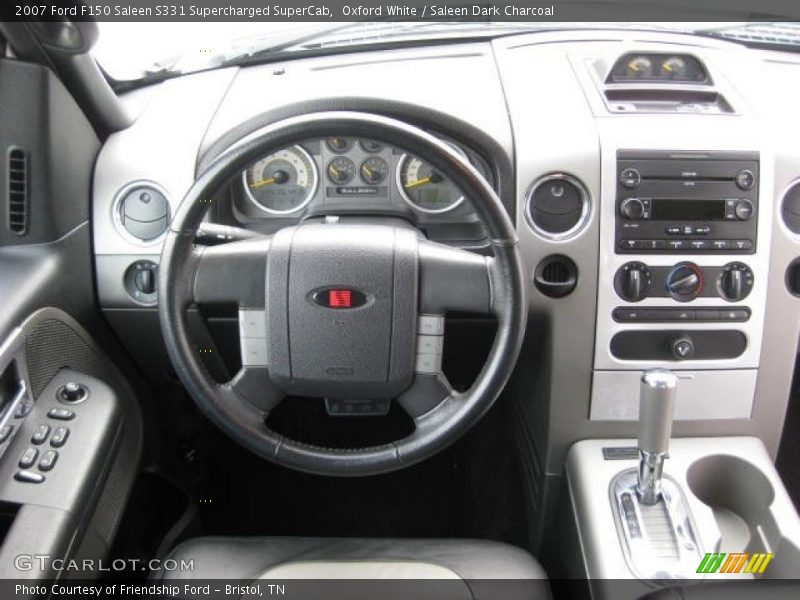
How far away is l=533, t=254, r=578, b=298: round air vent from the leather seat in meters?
0.45

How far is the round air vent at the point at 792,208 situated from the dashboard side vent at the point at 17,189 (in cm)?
133

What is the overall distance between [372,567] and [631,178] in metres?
0.79

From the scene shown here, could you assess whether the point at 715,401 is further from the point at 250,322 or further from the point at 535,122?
the point at 250,322

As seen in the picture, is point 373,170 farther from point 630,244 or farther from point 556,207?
point 630,244

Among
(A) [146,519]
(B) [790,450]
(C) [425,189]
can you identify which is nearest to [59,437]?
(A) [146,519]

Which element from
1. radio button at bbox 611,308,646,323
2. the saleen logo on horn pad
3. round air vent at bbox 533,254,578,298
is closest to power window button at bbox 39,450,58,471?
the saleen logo on horn pad

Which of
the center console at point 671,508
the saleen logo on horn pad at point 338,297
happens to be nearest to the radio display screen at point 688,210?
the center console at point 671,508

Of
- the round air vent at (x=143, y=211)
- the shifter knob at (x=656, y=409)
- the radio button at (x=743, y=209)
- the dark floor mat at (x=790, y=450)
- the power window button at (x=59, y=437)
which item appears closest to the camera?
the shifter knob at (x=656, y=409)

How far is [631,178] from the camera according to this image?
4.16 feet

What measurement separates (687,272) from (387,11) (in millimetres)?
809

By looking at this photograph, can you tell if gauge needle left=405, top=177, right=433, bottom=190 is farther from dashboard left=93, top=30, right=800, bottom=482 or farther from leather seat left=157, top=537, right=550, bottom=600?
leather seat left=157, top=537, right=550, bottom=600

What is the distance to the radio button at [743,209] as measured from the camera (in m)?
1.27

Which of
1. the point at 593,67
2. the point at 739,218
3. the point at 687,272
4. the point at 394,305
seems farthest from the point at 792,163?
the point at 394,305

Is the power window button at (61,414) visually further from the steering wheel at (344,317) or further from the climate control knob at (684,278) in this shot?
the climate control knob at (684,278)
